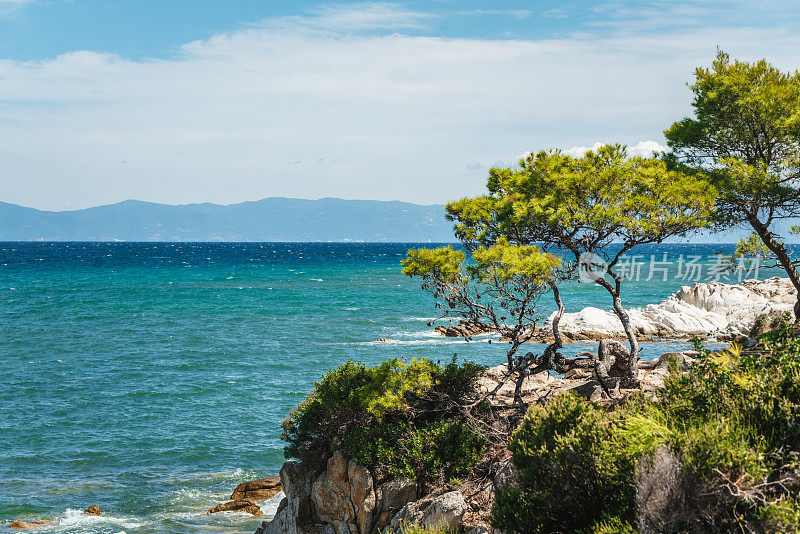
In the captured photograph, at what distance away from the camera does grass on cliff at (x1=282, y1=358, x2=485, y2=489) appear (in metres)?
14.2

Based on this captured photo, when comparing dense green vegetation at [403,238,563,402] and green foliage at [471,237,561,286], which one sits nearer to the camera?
green foliage at [471,237,561,286]

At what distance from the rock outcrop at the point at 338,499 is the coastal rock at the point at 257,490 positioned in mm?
5389

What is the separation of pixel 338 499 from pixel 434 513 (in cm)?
286

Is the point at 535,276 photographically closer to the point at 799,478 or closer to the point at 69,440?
the point at 799,478

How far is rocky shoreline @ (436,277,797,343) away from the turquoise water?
11.2 ft

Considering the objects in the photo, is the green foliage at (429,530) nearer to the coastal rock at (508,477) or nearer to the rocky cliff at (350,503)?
the rocky cliff at (350,503)

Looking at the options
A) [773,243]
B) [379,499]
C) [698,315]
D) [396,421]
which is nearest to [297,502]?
[379,499]

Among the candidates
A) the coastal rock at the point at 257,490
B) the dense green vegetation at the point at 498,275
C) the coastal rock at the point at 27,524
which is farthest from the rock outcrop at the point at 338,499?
the coastal rock at the point at 27,524

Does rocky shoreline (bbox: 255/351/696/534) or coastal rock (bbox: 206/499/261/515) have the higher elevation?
rocky shoreline (bbox: 255/351/696/534)

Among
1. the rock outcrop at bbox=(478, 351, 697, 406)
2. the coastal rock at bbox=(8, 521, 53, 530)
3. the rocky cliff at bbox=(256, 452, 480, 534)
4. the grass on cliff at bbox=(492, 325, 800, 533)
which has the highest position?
the grass on cliff at bbox=(492, 325, 800, 533)

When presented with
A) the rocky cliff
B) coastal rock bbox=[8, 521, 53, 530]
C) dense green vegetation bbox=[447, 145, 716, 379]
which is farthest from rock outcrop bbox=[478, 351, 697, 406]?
coastal rock bbox=[8, 521, 53, 530]

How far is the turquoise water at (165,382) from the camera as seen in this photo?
21.5m

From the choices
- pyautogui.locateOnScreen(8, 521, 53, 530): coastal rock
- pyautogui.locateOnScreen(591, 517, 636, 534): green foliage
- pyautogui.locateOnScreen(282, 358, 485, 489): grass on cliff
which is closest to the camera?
pyautogui.locateOnScreen(591, 517, 636, 534): green foliage

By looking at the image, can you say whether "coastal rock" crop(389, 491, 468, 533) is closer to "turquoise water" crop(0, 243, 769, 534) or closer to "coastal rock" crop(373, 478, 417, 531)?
"coastal rock" crop(373, 478, 417, 531)
